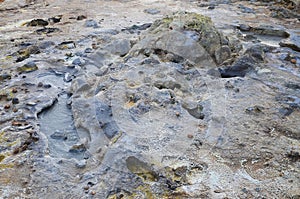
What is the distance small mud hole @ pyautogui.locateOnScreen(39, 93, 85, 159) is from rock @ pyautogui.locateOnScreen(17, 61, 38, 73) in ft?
2.93

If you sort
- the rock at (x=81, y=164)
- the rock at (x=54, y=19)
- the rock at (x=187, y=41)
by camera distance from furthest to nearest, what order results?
1. the rock at (x=54, y=19)
2. the rock at (x=187, y=41)
3. the rock at (x=81, y=164)

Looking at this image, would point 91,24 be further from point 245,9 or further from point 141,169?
point 141,169

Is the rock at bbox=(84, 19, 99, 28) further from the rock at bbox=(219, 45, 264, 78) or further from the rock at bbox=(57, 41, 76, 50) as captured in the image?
the rock at bbox=(219, 45, 264, 78)

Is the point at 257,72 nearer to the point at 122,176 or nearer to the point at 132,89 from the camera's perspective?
the point at 132,89

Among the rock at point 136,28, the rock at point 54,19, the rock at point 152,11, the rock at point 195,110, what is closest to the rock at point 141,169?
the rock at point 195,110

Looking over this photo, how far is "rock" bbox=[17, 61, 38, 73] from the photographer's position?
5.28 m

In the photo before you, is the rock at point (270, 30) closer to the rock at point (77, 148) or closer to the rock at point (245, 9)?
the rock at point (245, 9)

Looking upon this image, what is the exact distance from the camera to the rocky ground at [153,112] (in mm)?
3219

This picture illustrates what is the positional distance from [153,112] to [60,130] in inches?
42.1

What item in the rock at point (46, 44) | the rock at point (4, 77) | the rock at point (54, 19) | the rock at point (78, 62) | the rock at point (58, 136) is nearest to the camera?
the rock at point (58, 136)

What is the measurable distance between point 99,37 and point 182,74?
2324 mm

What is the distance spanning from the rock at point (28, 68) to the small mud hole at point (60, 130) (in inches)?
35.1

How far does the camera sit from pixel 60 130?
13.4 ft

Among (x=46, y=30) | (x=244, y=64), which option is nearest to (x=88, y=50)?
(x=46, y=30)
